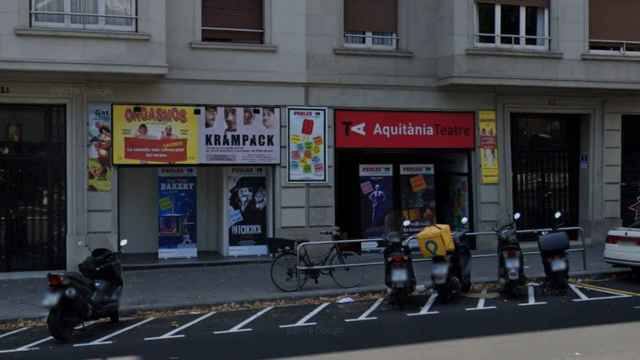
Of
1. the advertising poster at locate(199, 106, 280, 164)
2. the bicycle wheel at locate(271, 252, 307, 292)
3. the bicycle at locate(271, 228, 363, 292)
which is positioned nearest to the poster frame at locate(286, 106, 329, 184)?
the advertising poster at locate(199, 106, 280, 164)

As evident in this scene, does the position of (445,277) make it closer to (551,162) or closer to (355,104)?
(355,104)

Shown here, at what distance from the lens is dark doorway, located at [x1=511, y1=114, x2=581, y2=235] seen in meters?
17.1

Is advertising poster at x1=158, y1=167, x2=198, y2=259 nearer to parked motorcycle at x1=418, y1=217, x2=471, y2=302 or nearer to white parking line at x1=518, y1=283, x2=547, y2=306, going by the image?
parked motorcycle at x1=418, y1=217, x2=471, y2=302

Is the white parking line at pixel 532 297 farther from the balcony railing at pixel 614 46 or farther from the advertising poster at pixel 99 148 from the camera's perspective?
the advertising poster at pixel 99 148

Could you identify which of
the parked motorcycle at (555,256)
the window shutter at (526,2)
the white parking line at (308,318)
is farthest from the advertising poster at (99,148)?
the window shutter at (526,2)

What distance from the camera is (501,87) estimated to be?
1614 centimetres

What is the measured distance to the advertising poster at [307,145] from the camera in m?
15.3

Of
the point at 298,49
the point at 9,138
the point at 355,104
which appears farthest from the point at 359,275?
the point at 9,138

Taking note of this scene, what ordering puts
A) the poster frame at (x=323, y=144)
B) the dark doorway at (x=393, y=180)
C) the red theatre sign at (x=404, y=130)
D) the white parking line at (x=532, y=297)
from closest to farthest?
1. the white parking line at (x=532, y=297)
2. the poster frame at (x=323, y=144)
3. the red theatre sign at (x=404, y=130)
4. the dark doorway at (x=393, y=180)

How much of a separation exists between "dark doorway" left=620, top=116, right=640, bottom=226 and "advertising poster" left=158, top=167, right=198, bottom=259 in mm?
10435

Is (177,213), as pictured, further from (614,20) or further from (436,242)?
(614,20)

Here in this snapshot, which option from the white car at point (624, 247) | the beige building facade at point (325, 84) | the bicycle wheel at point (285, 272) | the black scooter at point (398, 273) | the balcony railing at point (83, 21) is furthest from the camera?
the beige building facade at point (325, 84)

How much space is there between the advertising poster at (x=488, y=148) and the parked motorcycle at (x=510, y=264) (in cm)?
546

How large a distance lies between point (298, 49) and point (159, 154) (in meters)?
3.69
